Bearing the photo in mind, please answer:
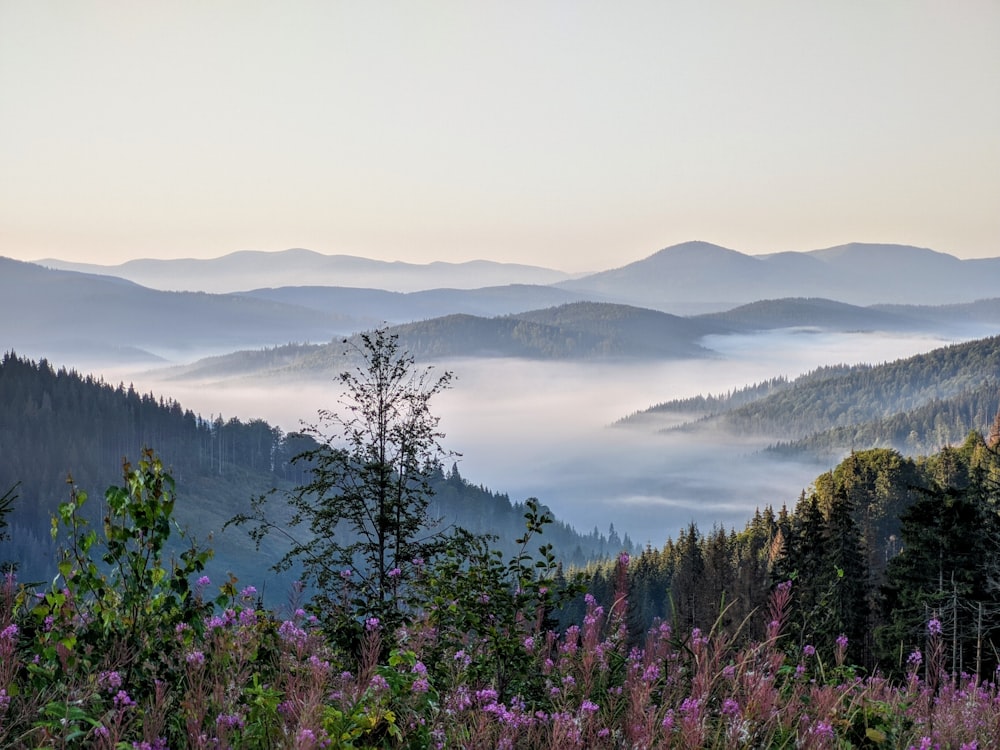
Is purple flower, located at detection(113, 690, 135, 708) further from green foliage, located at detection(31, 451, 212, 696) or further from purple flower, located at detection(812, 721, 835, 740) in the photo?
purple flower, located at detection(812, 721, 835, 740)

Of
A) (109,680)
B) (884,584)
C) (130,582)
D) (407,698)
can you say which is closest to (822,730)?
(407,698)

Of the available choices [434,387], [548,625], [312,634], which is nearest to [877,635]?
[434,387]

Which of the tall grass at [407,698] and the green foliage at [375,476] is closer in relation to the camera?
the tall grass at [407,698]

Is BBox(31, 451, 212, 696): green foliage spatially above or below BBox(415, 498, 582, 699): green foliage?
above

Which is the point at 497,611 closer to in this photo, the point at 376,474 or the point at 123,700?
the point at 123,700

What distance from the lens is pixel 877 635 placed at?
3325cm

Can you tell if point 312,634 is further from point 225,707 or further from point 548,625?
point 548,625

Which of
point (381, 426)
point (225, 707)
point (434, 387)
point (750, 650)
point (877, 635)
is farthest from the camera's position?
point (877, 635)

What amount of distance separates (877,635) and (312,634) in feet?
106

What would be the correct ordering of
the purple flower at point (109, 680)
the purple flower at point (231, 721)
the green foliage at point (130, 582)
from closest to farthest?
the purple flower at point (231, 721) < the purple flower at point (109, 680) < the green foliage at point (130, 582)

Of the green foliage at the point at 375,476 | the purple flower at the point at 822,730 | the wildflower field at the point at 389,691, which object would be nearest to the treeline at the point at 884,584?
the wildflower field at the point at 389,691

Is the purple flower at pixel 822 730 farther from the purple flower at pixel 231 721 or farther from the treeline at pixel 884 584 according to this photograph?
the purple flower at pixel 231 721

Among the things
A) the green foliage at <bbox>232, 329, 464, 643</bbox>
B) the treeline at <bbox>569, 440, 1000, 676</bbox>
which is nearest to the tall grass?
the treeline at <bbox>569, 440, 1000, 676</bbox>

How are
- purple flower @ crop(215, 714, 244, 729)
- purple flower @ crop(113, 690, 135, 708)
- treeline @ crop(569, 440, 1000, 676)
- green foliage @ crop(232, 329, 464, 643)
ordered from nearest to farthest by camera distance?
purple flower @ crop(215, 714, 244, 729) < purple flower @ crop(113, 690, 135, 708) < treeline @ crop(569, 440, 1000, 676) < green foliage @ crop(232, 329, 464, 643)
